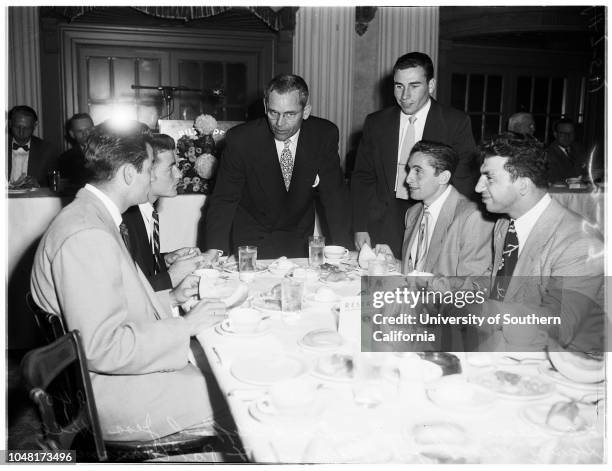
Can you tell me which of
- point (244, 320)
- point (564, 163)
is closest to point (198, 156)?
point (244, 320)

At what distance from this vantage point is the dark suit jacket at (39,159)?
17.8 feet

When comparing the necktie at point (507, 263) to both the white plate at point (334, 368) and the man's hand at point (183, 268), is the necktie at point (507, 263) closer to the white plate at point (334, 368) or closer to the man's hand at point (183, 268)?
the white plate at point (334, 368)

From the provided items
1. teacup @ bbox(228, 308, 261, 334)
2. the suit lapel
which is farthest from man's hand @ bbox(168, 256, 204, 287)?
the suit lapel

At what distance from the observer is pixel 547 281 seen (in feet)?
6.38

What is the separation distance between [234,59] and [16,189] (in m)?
3.42

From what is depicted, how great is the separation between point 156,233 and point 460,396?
1.95m

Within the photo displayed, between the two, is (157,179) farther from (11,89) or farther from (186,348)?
(11,89)

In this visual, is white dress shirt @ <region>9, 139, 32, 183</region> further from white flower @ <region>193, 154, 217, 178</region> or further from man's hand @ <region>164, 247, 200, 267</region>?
man's hand @ <region>164, 247, 200, 267</region>

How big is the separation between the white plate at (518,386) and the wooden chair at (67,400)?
0.93 meters

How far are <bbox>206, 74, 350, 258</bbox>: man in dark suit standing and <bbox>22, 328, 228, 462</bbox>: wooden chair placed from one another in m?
1.81

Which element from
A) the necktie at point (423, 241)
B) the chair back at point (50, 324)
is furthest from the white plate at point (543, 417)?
the necktie at point (423, 241)

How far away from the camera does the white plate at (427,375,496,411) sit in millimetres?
1209

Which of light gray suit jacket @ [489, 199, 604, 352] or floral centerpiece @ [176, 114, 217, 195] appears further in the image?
floral centerpiece @ [176, 114, 217, 195]

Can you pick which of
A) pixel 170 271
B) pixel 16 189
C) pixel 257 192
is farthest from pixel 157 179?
pixel 16 189
